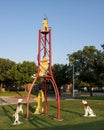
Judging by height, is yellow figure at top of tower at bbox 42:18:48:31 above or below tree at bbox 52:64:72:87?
below

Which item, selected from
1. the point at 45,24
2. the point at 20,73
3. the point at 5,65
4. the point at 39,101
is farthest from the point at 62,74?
the point at 45,24

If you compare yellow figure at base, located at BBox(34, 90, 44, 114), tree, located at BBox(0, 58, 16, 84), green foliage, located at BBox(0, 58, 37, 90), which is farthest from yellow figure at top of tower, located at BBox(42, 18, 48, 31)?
tree, located at BBox(0, 58, 16, 84)

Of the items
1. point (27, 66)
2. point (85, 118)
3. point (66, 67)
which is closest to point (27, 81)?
point (27, 66)

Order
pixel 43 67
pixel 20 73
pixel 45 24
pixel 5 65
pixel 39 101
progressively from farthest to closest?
pixel 5 65, pixel 20 73, pixel 39 101, pixel 45 24, pixel 43 67

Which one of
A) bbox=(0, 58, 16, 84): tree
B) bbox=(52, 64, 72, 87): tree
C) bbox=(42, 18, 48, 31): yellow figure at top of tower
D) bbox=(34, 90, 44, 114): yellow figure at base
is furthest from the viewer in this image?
bbox=(0, 58, 16, 84): tree

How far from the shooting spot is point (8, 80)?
78.7 m

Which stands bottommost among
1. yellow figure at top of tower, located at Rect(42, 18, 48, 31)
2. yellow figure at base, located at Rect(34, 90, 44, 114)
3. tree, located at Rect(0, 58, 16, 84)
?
yellow figure at base, located at Rect(34, 90, 44, 114)

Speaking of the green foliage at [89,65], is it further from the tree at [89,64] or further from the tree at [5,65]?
the tree at [5,65]

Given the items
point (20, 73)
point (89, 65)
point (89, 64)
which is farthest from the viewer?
point (20, 73)

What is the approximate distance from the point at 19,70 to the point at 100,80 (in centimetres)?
2351

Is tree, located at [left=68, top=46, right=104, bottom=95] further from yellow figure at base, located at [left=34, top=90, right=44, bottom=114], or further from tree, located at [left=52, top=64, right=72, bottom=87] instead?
yellow figure at base, located at [left=34, top=90, right=44, bottom=114]

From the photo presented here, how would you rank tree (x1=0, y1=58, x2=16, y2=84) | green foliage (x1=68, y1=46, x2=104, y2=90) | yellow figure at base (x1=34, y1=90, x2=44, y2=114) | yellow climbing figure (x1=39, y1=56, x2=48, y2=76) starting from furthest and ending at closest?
tree (x1=0, y1=58, x2=16, y2=84)
green foliage (x1=68, y1=46, x2=104, y2=90)
yellow figure at base (x1=34, y1=90, x2=44, y2=114)
yellow climbing figure (x1=39, y1=56, x2=48, y2=76)

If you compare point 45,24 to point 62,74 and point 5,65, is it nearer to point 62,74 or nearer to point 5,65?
point 62,74

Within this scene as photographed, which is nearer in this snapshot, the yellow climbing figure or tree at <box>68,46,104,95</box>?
the yellow climbing figure
